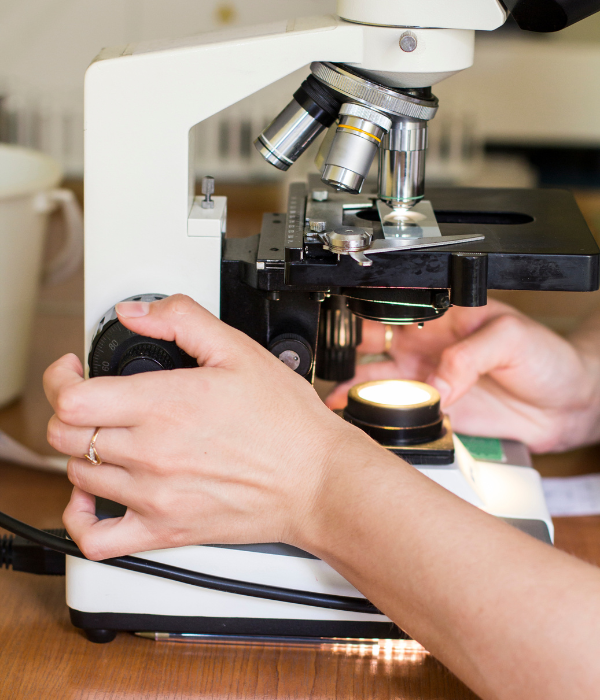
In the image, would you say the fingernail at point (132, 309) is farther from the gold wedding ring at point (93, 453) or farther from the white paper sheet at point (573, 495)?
the white paper sheet at point (573, 495)

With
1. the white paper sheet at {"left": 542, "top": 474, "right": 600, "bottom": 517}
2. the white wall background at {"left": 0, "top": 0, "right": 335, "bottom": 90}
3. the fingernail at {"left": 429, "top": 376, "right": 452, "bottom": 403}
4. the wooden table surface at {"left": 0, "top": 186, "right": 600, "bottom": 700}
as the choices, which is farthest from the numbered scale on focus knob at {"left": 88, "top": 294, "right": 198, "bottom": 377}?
the white wall background at {"left": 0, "top": 0, "right": 335, "bottom": 90}

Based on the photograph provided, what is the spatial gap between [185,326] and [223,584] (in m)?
0.22

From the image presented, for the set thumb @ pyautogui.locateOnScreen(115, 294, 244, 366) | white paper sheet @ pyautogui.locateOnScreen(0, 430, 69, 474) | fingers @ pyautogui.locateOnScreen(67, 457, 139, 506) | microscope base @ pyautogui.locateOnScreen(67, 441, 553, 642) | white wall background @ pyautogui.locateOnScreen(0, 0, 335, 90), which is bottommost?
microscope base @ pyautogui.locateOnScreen(67, 441, 553, 642)

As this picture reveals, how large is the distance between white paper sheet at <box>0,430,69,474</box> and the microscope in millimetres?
237

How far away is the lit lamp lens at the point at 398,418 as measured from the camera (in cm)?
68

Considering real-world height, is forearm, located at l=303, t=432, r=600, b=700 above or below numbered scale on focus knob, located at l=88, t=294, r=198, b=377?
below

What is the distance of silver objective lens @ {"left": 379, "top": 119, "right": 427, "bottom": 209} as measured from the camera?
62 cm

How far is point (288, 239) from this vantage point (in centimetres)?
62

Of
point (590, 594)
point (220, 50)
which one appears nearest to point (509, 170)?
point (220, 50)

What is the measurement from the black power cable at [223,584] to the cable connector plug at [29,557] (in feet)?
0.24

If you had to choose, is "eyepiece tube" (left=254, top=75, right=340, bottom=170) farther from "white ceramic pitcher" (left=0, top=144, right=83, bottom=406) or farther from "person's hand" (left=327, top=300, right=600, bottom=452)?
"white ceramic pitcher" (left=0, top=144, right=83, bottom=406)

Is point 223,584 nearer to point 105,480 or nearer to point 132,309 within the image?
point 105,480

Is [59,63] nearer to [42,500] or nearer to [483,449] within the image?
[42,500]

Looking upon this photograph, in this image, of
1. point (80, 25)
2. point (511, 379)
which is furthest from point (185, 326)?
point (80, 25)
